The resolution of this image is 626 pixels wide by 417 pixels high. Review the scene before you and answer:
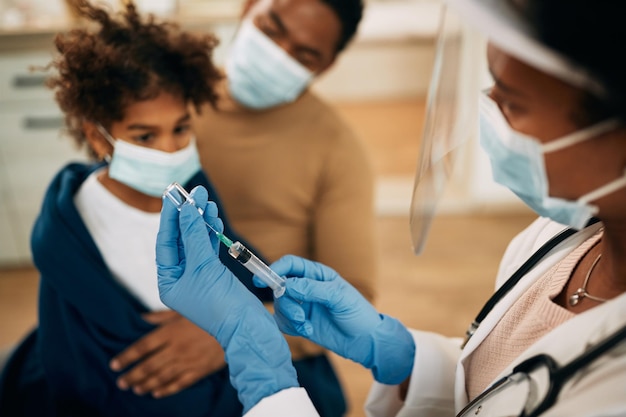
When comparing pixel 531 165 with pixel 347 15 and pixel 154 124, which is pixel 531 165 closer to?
pixel 154 124

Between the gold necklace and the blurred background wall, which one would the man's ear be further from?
the gold necklace

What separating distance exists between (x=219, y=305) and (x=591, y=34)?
1.75ft

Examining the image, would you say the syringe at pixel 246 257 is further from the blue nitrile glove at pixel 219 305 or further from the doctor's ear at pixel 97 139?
the doctor's ear at pixel 97 139

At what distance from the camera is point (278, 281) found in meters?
0.81

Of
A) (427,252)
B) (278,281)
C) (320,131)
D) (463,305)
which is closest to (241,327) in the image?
(278,281)

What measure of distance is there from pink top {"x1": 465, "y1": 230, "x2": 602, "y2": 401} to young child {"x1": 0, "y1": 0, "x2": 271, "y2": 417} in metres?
0.53

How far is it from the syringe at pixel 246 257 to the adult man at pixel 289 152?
53 cm

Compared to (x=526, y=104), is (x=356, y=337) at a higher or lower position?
lower

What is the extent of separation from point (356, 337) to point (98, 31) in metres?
0.82

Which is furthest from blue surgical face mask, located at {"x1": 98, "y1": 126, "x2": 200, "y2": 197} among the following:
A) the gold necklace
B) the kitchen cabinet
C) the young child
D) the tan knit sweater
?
the kitchen cabinet

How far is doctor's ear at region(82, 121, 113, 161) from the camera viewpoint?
1141mm

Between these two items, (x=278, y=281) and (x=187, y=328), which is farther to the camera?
(x=187, y=328)

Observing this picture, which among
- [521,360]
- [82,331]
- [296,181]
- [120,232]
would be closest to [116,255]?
[120,232]

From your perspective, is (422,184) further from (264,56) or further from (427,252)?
(427,252)
